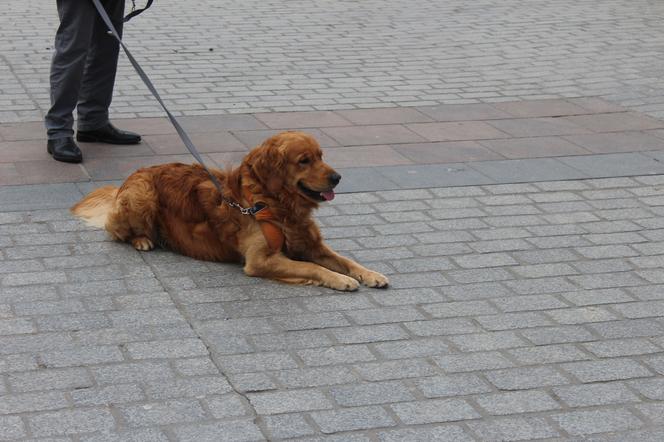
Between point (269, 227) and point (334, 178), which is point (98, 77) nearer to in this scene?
point (269, 227)

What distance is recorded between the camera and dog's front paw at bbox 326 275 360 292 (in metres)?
5.62

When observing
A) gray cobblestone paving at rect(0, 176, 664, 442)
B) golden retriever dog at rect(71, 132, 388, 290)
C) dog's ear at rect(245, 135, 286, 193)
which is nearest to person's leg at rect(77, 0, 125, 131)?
gray cobblestone paving at rect(0, 176, 664, 442)

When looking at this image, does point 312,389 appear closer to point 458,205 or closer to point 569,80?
point 458,205

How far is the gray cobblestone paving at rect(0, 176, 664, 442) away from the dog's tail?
0.26ft

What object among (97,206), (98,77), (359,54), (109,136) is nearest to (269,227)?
(97,206)

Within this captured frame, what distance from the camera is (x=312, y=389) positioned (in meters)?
4.59

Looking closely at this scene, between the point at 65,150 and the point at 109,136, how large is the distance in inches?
20.7

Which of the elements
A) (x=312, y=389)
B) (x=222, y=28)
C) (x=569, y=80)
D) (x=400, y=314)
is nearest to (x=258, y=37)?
(x=222, y=28)

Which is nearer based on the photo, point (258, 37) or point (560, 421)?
point (560, 421)

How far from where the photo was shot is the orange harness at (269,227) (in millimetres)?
5730

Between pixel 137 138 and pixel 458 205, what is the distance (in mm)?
2460

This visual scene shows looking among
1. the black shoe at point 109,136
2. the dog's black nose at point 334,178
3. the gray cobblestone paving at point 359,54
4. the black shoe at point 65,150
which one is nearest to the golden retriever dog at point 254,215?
the dog's black nose at point 334,178

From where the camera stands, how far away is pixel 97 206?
21.1ft

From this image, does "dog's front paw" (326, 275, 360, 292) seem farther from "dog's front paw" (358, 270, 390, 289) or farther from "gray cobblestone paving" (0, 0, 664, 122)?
"gray cobblestone paving" (0, 0, 664, 122)
